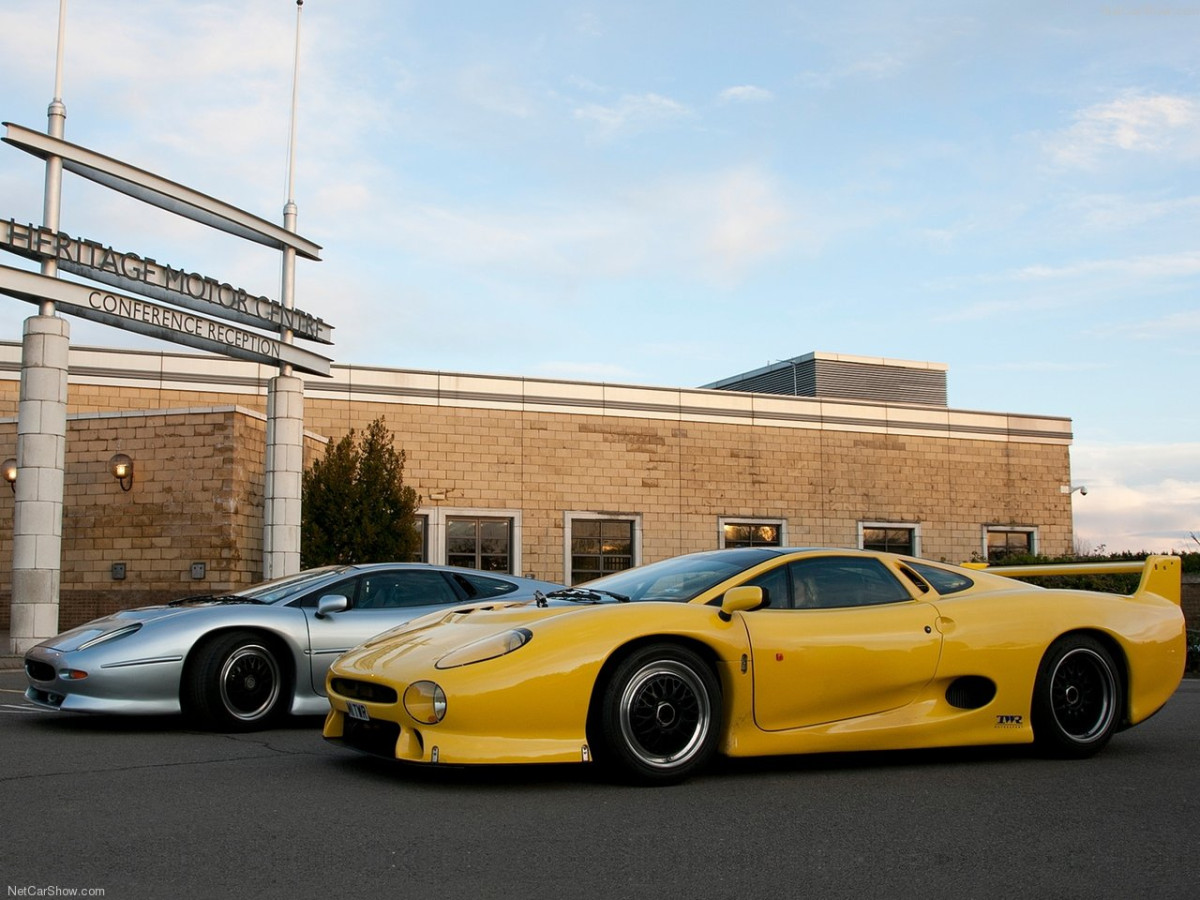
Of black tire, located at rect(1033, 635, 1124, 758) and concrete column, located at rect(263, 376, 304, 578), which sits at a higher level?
concrete column, located at rect(263, 376, 304, 578)

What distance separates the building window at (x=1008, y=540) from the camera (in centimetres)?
3509

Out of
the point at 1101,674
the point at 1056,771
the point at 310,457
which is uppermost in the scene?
the point at 310,457

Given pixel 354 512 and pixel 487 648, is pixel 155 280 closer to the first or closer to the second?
pixel 354 512

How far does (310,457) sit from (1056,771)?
65.9ft

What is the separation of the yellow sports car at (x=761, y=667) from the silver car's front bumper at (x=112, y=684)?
1.95m

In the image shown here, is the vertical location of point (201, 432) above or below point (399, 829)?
above

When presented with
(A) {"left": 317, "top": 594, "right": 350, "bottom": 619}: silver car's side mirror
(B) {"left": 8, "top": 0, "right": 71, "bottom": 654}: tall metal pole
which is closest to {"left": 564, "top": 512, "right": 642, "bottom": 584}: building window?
(B) {"left": 8, "top": 0, "right": 71, "bottom": 654}: tall metal pole

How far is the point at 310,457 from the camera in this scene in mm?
24688

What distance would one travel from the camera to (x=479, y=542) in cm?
3012

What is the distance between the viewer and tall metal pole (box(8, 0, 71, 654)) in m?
16.0

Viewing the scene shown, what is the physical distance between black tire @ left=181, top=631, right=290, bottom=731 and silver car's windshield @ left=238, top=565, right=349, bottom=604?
495 millimetres

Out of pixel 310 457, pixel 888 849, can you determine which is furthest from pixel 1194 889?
pixel 310 457

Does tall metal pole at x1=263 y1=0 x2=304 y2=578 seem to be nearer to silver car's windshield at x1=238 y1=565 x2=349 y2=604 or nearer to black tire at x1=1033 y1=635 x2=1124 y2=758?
silver car's windshield at x1=238 y1=565 x2=349 y2=604

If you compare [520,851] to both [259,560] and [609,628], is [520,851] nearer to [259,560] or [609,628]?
[609,628]
